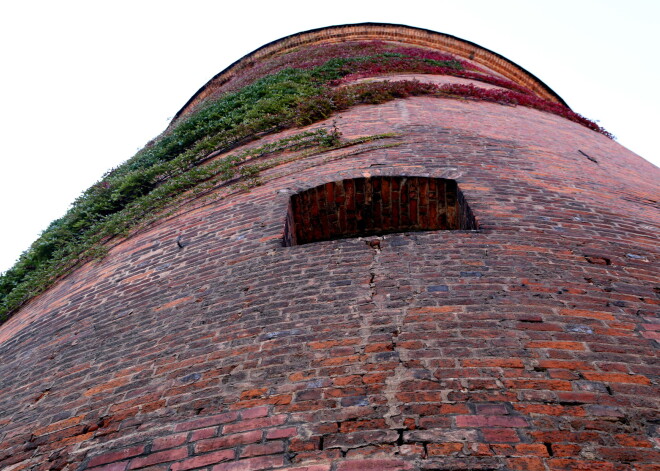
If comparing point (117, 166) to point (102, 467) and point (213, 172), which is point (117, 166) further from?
point (102, 467)

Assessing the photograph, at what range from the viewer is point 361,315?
278 cm

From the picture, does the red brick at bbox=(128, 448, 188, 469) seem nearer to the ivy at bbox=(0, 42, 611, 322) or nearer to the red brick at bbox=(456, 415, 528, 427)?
the red brick at bbox=(456, 415, 528, 427)

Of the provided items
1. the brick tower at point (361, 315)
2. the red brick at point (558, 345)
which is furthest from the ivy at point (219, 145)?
the red brick at point (558, 345)

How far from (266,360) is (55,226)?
5.54 m

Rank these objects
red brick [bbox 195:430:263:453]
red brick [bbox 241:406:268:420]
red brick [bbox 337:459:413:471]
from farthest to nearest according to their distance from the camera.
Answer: red brick [bbox 241:406:268:420]
red brick [bbox 195:430:263:453]
red brick [bbox 337:459:413:471]

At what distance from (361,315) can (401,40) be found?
1093cm

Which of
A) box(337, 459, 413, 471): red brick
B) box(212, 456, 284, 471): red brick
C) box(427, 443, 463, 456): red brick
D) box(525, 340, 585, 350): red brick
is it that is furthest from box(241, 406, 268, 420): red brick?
box(525, 340, 585, 350): red brick

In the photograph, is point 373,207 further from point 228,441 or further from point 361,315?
point 228,441

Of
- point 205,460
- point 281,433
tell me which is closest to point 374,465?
point 281,433

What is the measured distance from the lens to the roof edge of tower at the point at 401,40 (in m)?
12.2

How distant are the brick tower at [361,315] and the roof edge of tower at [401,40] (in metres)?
6.93

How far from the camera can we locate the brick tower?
2.09 meters

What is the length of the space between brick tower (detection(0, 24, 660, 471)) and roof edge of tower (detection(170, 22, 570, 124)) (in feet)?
22.7

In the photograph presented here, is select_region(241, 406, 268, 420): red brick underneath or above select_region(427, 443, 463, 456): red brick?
above
